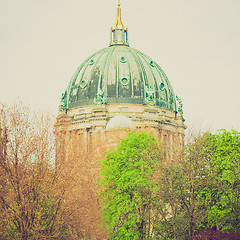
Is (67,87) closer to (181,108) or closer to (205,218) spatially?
(181,108)

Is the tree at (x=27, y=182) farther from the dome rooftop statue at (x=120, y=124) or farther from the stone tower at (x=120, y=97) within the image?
the stone tower at (x=120, y=97)

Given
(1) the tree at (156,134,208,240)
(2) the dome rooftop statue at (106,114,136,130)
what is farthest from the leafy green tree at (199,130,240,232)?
(2) the dome rooftop statue at (106,114,136,130)

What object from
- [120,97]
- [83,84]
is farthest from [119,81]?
[83,84]

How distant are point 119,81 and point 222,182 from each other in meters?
42.7

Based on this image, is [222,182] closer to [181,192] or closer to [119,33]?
[181,192]

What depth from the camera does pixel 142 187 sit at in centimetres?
3397

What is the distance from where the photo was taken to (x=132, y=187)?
Answer: 3425 cm

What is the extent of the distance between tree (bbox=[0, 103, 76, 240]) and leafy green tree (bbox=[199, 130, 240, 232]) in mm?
11997

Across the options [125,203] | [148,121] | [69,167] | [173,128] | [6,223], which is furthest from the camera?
[173,128]

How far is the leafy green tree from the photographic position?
109ft

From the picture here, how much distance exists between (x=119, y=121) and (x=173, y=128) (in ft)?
58.4

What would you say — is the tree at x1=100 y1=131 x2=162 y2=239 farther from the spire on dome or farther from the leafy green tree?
the spire on dome

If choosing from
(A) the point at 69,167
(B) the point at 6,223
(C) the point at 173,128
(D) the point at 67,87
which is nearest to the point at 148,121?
(C) the point at 173,128

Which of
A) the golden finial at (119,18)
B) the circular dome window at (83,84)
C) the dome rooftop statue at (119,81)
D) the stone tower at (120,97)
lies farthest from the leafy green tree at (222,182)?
the golden finial at (119,18)
